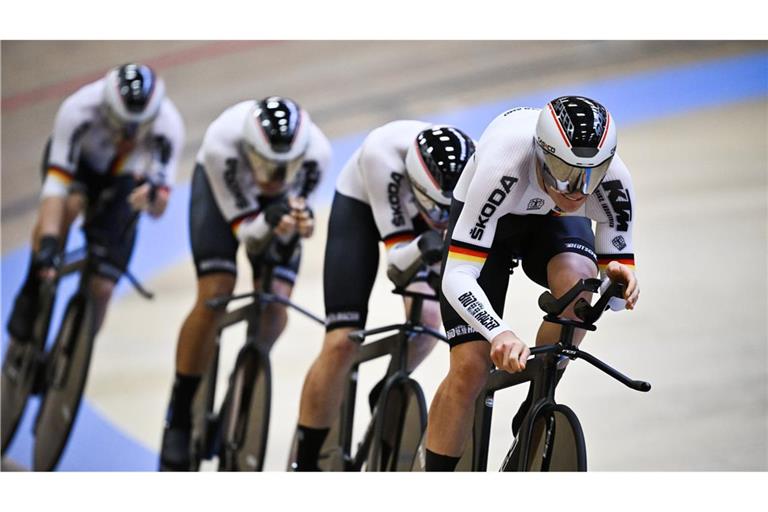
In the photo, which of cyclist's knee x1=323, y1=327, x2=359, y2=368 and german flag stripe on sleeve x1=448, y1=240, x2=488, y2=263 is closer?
german flag stripe on sleeve x1=448, y1=240, x2=488, y2=263

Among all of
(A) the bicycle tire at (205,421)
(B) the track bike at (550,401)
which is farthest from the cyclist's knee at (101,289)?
(B) the track bike at (550,401)

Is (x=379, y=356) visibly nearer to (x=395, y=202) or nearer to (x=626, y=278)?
(x=395, y=202)

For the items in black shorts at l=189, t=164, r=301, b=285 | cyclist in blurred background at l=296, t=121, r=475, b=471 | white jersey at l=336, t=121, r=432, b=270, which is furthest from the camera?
black shorts at l=189, t=164, r=301, b=285

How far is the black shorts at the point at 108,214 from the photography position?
18.3 ft

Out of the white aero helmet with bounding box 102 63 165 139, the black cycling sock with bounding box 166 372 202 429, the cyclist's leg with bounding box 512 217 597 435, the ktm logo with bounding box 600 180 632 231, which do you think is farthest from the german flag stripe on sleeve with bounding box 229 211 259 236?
the ktm logo with bounding box 600 180 632 231

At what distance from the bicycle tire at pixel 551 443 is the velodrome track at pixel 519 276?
0.25 meters

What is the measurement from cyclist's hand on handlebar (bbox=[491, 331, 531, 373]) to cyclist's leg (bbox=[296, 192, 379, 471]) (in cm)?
130

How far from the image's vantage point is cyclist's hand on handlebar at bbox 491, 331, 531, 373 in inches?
115

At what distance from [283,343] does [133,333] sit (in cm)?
104

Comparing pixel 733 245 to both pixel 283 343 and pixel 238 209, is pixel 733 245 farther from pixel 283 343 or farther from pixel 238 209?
pixel 238 209

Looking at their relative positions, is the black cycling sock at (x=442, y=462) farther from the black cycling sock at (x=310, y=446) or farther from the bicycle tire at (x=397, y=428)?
the black cycling sock at (x=310, y=446)

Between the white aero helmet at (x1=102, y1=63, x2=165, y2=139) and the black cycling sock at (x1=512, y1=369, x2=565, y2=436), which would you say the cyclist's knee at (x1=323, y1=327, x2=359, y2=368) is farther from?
the white aero helmet at (x1=102, y1=63, x2=165, y2=139)

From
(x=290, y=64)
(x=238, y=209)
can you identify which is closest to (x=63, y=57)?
(x=290, y=64)
